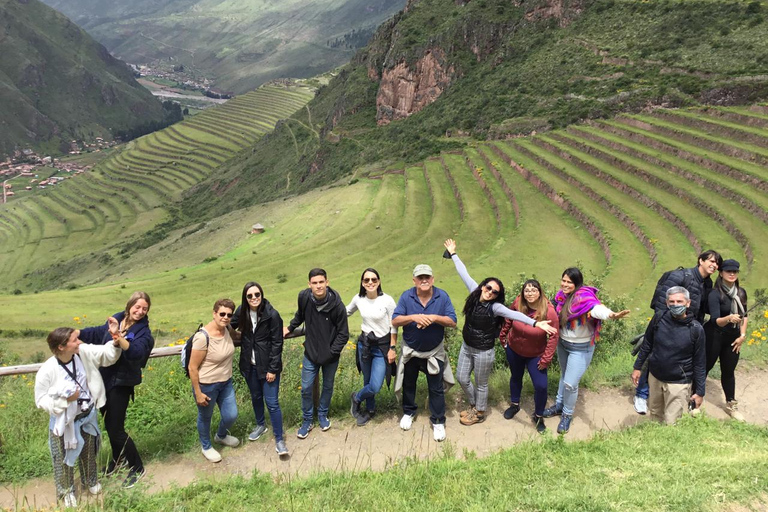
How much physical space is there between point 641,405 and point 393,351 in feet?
11.7

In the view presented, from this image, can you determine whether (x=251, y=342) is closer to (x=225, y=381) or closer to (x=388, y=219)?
(x=225, y=381)

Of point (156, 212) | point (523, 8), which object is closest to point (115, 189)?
point (156, 212)

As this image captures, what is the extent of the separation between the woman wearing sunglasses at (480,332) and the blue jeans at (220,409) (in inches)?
118

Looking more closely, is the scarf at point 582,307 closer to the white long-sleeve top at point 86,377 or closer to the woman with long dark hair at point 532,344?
the woman with long dark hair at point 532,344

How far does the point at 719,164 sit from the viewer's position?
2131cm

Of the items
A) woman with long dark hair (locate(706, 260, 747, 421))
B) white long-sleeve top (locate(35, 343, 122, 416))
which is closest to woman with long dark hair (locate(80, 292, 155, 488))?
white long-sleeve top (locate(35, 343, 122, 416))

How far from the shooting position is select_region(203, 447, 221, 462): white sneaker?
543 cm

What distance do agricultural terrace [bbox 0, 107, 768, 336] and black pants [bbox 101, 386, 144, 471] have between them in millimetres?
10510

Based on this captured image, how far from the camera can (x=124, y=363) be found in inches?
190

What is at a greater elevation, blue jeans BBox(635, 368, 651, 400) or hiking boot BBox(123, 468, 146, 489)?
blue jeans BBox(635, 368, 651, 400)

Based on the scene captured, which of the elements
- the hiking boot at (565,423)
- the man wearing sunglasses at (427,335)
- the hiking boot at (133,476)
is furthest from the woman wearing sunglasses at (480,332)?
the hiking boot at (133,476)

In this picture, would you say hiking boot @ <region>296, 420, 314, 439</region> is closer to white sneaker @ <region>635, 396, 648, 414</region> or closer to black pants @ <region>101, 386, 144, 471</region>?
black pants @ <region>101, 386, 144, 471</region>

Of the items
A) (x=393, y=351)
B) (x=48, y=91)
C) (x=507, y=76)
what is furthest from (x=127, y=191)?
(x=48, y=91)

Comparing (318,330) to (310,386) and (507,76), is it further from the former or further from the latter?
(507,76)
